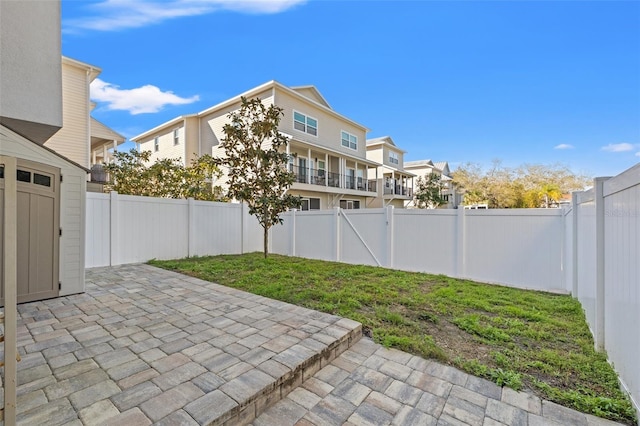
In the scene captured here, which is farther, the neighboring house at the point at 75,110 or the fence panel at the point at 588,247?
the neighboring house at the point at 75,110

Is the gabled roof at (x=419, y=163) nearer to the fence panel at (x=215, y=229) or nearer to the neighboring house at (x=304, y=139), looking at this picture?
the neighboring house at (x=304, y=139)

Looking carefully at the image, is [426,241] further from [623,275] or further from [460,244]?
[623,275]

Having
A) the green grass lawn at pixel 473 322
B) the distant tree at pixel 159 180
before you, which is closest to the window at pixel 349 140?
the distant tree at pixel 159 180

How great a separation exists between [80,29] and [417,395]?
31.2 ft

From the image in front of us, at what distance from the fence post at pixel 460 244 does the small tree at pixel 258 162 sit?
439cm

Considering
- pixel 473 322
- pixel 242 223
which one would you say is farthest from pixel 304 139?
pixel 473 322

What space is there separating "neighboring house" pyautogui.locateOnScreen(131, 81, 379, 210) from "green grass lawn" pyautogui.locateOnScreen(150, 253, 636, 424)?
1074 cm

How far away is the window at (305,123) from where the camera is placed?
54.7ft

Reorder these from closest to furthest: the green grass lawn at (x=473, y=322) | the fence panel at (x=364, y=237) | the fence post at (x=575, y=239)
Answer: the green grass lawn at (x=473, y=322) < the fence post at (x=575, y=239) < the fence panel at (x=364, y=237)

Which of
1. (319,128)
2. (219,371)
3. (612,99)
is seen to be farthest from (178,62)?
(612,99)

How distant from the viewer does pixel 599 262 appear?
2861 millimetres

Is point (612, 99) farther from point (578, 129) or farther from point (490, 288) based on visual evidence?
point (490, 288)

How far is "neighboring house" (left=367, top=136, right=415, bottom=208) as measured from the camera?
24.0 metres

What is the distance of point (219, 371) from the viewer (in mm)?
2439
